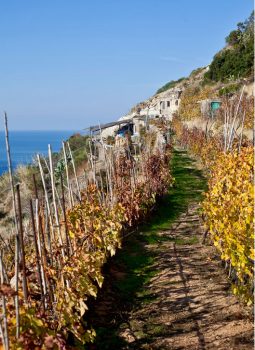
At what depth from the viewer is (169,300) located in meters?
5.11

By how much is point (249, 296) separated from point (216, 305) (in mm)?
860

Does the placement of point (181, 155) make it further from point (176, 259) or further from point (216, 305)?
point (216, 305)

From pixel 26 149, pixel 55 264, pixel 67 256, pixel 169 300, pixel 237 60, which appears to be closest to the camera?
pixel 55 264

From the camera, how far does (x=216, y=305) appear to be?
4871mm

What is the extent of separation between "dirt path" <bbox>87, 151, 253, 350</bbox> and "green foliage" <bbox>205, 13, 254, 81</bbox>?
83.4 ft

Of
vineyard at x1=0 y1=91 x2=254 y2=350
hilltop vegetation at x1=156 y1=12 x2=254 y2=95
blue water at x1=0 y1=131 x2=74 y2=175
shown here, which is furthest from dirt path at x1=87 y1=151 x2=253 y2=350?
hilltop vegetation at x1=156 y1=12 x2=254 y2=95

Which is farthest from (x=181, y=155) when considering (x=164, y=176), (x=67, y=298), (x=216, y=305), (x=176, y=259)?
(x=67, y=298)

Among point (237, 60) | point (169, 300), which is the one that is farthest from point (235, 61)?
point (169, 300)

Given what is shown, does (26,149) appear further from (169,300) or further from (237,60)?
(169,300)

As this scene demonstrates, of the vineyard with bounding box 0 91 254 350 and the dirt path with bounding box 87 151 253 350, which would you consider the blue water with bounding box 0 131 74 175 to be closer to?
the vineyard with bounding box 0 91 254 350

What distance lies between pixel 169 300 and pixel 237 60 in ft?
106

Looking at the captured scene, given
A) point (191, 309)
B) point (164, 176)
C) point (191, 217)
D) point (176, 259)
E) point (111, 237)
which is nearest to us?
point (191, 309)

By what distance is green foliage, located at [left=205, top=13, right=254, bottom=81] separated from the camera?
3250 centimetres

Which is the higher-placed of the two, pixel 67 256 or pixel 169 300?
pixel 67 256
